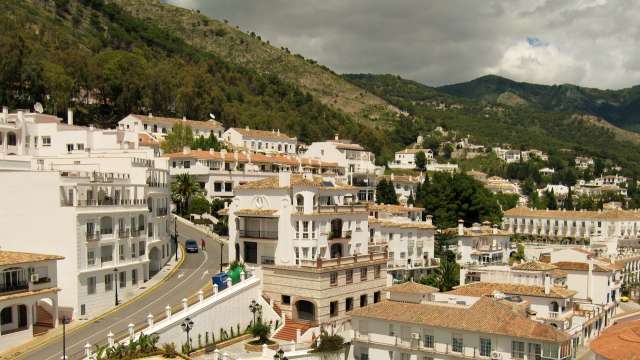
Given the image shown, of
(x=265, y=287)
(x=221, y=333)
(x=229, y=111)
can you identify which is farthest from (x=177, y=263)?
(x=229, y=111)

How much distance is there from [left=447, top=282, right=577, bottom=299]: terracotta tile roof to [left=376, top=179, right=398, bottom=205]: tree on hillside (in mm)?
38091

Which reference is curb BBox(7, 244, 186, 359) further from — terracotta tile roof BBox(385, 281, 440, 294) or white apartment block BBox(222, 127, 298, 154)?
white apartment block BBox(222, 127, 298, 154)

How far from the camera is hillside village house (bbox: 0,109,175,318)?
46.0 m

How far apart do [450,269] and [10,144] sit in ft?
165

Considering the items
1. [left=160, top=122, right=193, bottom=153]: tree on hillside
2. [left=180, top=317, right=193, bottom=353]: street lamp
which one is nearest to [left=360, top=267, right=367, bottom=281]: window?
[left=180, top=317, right=193, bottom=353]: street lamp

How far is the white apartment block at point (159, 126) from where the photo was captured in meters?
100

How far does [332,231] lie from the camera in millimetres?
58969

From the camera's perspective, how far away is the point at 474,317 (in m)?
46.0

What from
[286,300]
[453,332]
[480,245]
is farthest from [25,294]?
[480,245]

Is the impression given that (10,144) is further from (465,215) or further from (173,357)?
(465,215)

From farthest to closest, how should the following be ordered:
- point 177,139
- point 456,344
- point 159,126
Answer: point 159,126 → point 177,139 → point 456,344

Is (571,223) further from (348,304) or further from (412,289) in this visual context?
(348,304)

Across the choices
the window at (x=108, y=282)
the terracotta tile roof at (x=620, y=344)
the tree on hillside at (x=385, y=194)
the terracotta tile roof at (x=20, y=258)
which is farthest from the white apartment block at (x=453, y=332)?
the tree on hillside at (x=385, y=194)

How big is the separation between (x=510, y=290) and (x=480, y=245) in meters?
25.2
